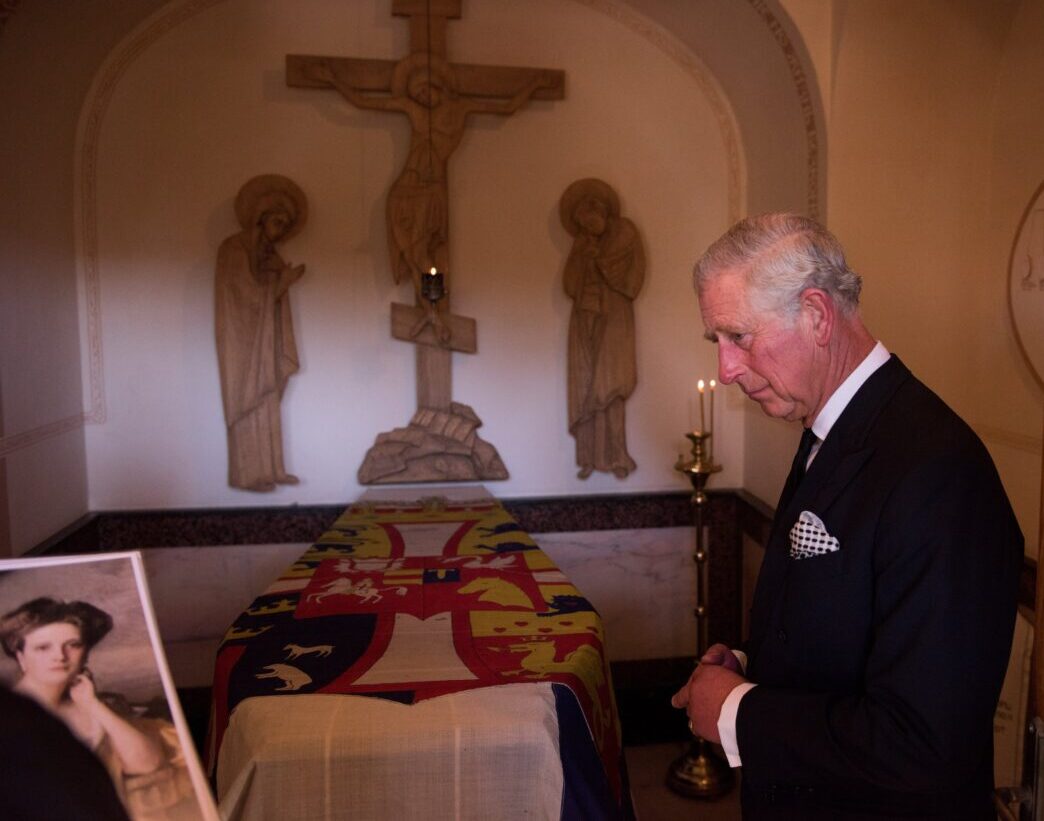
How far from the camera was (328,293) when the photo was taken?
4445mm

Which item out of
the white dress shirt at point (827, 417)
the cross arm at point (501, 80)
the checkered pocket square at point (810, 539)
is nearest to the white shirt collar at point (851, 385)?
the white dress shirt at point (827, 417)

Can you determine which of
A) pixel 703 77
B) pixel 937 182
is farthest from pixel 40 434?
pixel 937 182

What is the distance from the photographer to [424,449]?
14.6 ft

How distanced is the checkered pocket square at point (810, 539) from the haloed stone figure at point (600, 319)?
10.2 ft

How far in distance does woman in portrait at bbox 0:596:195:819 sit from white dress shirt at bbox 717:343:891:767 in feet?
2.87

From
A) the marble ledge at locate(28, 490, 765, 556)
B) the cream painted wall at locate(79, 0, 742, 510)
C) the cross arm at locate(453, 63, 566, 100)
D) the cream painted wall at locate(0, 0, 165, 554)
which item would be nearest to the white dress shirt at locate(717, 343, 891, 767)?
the cream painted wall at locate(0, 0, 165, 554)

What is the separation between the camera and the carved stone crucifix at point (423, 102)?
427 cm

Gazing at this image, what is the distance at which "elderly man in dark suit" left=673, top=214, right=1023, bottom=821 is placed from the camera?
1236 mm

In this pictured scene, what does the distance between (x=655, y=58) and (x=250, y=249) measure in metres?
2.19

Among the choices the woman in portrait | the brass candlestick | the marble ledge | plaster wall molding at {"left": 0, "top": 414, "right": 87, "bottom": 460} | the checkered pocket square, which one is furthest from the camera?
the marble ledge

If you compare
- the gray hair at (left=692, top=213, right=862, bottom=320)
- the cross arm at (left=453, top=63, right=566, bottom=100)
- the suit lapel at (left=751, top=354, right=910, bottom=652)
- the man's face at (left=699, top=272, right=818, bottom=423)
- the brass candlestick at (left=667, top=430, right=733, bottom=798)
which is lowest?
the brass candlestick at (left=667, top=430, right=733, bottom=798)

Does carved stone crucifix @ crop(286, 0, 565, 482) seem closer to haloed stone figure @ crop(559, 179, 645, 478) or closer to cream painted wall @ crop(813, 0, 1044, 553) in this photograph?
haloed stone figure @ crop(559, 179, 645, 478)

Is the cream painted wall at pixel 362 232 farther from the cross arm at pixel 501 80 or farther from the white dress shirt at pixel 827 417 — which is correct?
the white dress shirt at pixel 827 417

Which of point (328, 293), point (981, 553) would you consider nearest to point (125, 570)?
point (981, 553)
